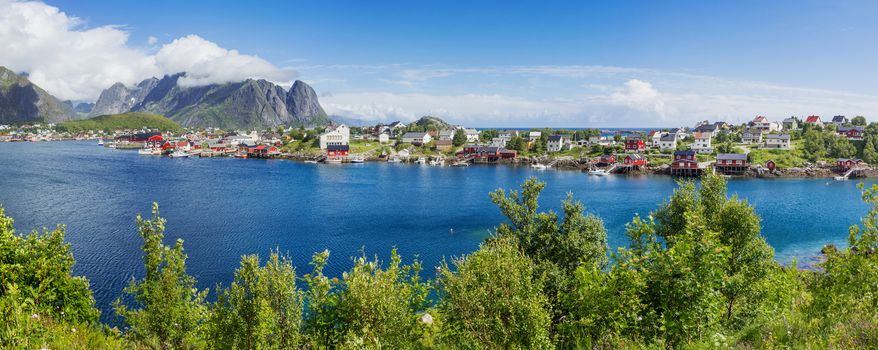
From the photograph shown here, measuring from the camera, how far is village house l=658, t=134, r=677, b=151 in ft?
413

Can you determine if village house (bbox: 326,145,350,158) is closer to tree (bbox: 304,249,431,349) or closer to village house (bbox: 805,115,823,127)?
tree (bbox: 304,249,431,349)

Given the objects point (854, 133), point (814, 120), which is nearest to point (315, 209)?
point (854, 133)

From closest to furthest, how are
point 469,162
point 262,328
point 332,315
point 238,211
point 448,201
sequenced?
point 262,328
point 332,315
point 238,211
point 448,201
point 469,162

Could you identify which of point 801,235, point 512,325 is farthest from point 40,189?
point 801,235

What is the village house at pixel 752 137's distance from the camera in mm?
125500

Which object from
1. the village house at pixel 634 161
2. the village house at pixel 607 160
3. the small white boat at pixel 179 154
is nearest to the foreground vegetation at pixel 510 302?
the village house at pixel 634 161

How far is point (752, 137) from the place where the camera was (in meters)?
126

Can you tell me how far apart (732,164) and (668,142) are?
101 ft

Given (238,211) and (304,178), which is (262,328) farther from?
(304,178)

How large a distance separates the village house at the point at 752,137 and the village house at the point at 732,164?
1320 inches

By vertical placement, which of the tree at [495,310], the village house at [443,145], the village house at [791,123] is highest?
the village house at [791,123]

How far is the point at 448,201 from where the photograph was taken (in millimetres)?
68688

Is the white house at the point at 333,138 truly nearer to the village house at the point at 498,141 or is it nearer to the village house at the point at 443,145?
the village house at the point at 443,145

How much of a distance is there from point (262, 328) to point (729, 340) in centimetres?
1225
